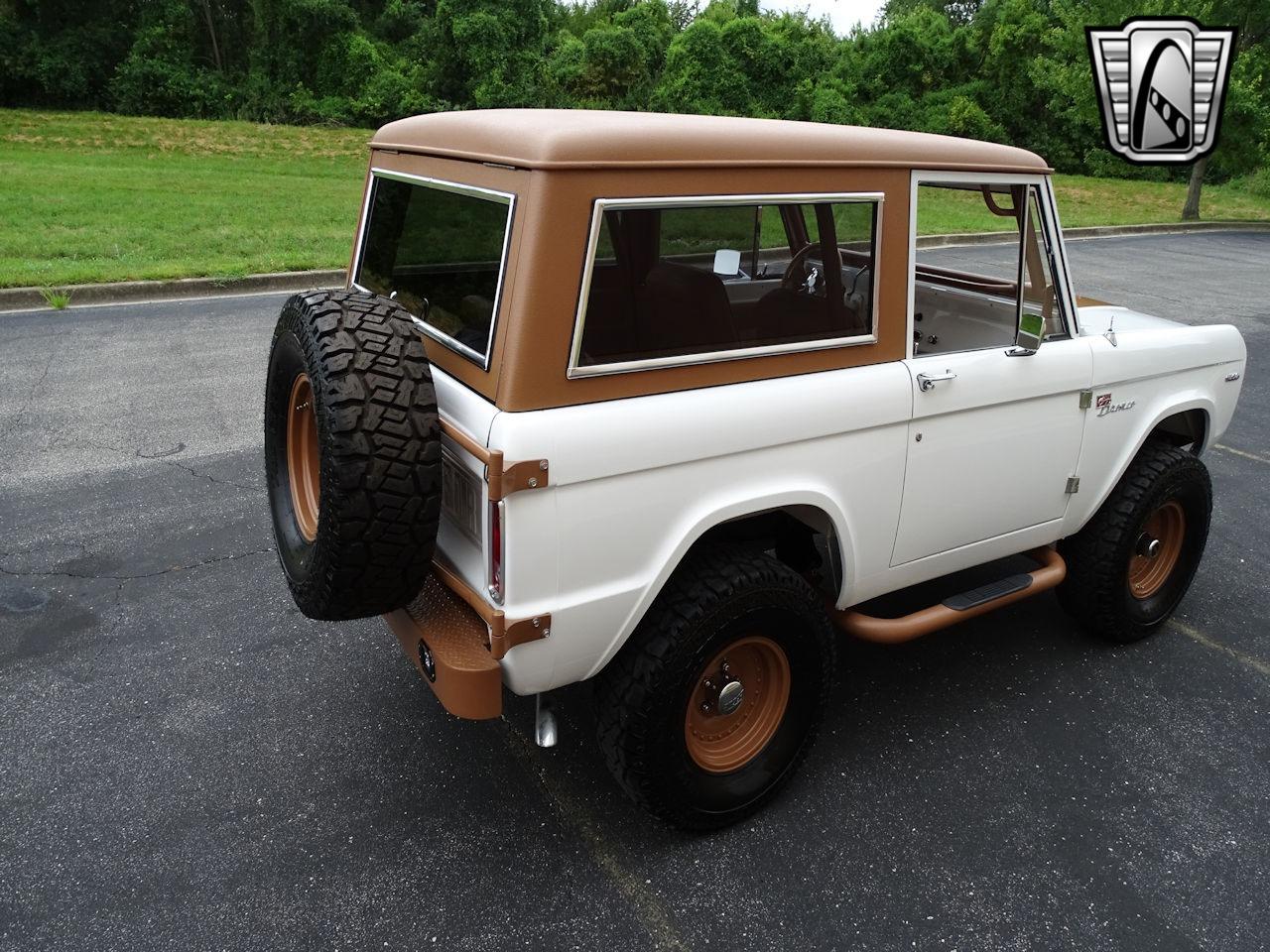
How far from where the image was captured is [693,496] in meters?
2.63

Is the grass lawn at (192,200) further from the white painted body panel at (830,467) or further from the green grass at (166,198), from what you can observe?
the white painted body panel at (830,467)

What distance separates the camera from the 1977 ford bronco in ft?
7.90

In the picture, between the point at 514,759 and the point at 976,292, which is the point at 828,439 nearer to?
the point at 976,292

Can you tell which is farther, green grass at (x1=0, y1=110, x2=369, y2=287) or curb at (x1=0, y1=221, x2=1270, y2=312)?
green grass at (x1=0, y1=110, x2=369, y2=287)

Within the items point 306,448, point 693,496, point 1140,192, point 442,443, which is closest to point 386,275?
point 306,448

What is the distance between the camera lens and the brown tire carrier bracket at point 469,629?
2.32 m

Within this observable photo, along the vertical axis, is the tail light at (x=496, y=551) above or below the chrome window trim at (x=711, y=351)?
below

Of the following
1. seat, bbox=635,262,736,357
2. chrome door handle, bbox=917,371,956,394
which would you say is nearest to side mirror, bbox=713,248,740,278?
seat, bbox=635,262,736,357

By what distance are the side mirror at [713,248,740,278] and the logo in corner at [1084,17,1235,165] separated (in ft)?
43.0

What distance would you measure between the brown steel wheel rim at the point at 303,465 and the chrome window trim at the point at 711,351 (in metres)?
1.09

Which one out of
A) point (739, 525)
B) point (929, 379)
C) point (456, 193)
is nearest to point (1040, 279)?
point (929, 379)

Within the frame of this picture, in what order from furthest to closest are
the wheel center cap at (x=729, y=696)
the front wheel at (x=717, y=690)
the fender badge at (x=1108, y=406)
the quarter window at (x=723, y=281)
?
the fender badge at (x=1108, y=406) < the wheel center cap at (x=729, y=696) < the front wheel at (x=717, y=690) < the quarter window at (x=723, y=281)

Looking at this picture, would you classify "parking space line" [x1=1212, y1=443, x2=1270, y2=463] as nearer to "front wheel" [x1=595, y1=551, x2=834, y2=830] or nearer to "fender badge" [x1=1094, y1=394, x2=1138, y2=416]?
"fender badge" [x1=1094, y1=394, x2=1138, y2=416]

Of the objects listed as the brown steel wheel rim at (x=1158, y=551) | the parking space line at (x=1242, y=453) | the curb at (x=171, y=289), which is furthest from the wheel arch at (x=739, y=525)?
the curb at (x=171, y=289)
